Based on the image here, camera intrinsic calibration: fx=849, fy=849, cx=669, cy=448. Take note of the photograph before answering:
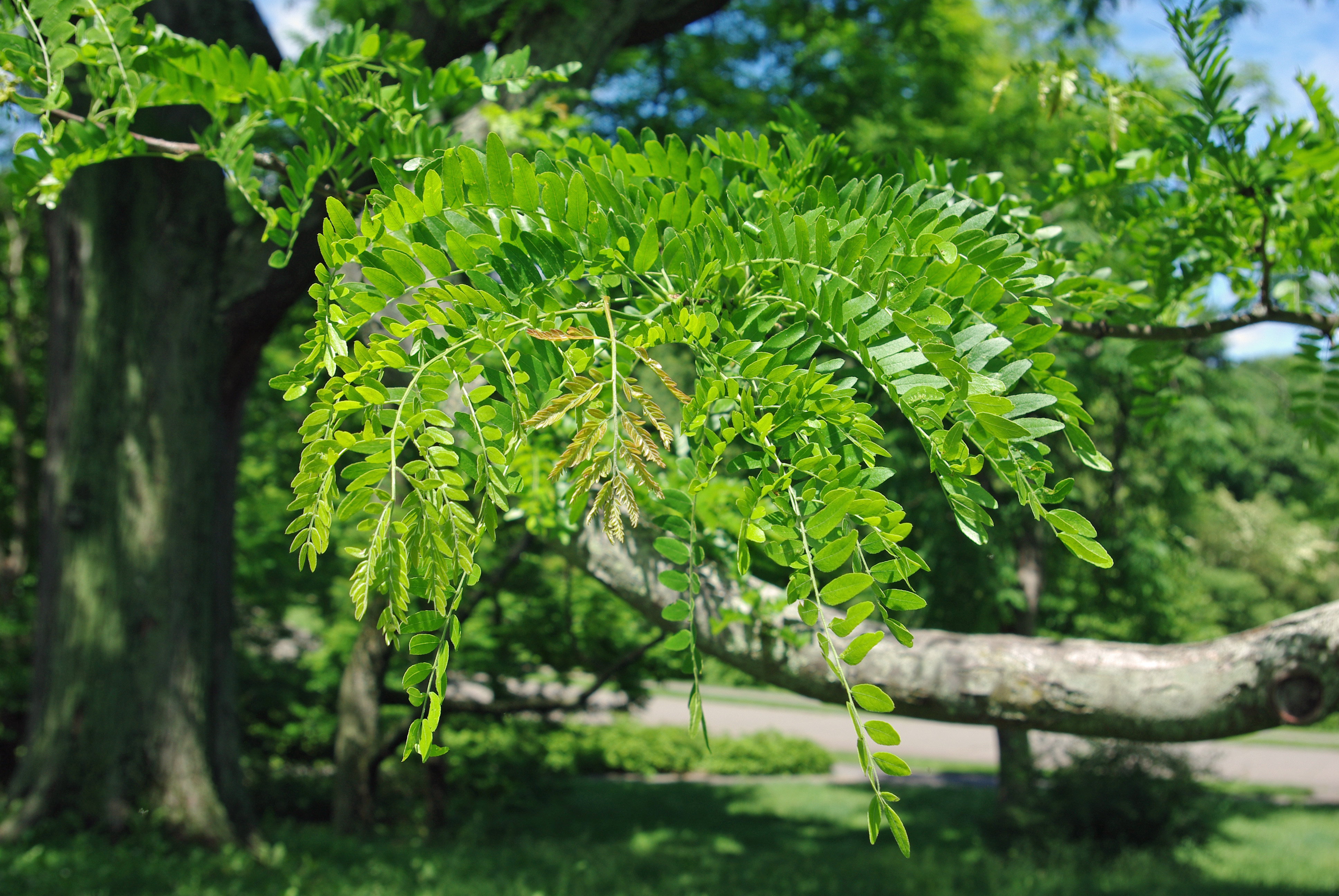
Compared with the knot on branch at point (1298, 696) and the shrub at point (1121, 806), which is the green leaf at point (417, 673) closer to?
the knot on branch at point (1298, 696)

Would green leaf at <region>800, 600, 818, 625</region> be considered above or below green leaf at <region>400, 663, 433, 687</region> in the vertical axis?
above

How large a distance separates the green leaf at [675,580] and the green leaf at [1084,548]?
54cm

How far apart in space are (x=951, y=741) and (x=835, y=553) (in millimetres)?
23406

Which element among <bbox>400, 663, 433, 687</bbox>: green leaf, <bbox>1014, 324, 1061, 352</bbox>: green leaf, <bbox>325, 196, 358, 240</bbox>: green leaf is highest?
<bbox>325, 196, 358, 240</bbox>: green leaf

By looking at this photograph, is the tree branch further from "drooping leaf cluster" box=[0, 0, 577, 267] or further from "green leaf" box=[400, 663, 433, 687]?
"green leaf" box=[400, 663, 433, 687]

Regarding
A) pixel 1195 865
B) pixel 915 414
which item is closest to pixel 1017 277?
pixel 915 414

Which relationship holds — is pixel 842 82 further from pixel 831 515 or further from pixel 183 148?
pixel 831 515

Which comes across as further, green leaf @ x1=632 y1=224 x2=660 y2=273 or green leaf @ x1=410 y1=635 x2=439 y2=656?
green leaf @ x1=632 y1=224 x2=660 y2=273

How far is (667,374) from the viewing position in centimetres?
126

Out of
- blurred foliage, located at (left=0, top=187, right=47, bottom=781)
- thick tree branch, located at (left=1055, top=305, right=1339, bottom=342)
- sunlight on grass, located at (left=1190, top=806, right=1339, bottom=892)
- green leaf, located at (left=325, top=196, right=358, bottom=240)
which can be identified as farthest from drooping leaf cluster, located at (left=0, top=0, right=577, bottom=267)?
blurred foliage, located at (left=0, top=187, right=47, bottom=781)

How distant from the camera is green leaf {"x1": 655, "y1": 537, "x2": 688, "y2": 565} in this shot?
130 centimetres

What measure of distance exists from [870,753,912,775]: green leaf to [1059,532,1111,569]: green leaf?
361mm

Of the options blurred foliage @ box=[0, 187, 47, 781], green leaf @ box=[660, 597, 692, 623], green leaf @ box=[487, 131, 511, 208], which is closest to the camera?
green leaf @ box=[487, 131, 511, 208]

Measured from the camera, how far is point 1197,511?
12305 mm
